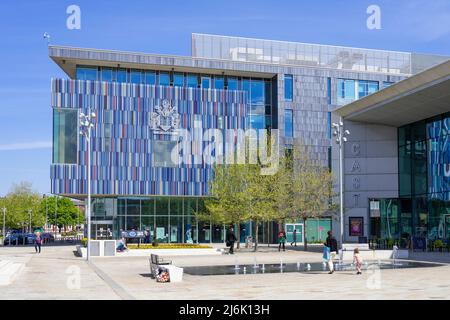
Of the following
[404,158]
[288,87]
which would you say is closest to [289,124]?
[288,87]

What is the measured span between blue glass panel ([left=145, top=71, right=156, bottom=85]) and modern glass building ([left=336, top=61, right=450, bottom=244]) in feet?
75.5

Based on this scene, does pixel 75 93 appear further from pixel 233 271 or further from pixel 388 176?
pixel 233 271

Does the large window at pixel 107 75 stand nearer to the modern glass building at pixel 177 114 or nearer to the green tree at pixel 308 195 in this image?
the modern glass building at pixel 177 114

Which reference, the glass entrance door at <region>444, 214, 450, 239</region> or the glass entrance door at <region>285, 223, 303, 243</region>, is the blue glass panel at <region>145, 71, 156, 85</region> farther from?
the glass entrance door at <region>444, 214, 450, 239</region>

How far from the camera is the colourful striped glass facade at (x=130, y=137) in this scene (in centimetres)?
6328

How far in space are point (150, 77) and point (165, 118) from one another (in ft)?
17.8

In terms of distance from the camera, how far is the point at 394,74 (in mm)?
76688

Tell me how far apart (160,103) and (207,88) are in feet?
20.6

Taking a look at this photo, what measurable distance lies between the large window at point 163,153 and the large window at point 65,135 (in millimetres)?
8169

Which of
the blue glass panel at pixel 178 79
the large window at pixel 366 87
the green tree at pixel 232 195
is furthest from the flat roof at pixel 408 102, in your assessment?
the blue glass panel at pixel 178 79

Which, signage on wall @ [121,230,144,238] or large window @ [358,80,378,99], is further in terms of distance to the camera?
large window @ [358,80,378,99]

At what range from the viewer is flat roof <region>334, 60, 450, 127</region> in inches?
1624

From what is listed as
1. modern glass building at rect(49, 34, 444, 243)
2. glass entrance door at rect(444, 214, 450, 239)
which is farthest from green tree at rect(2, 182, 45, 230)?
glass entrance door at rect(444, 214, 450, 239)
